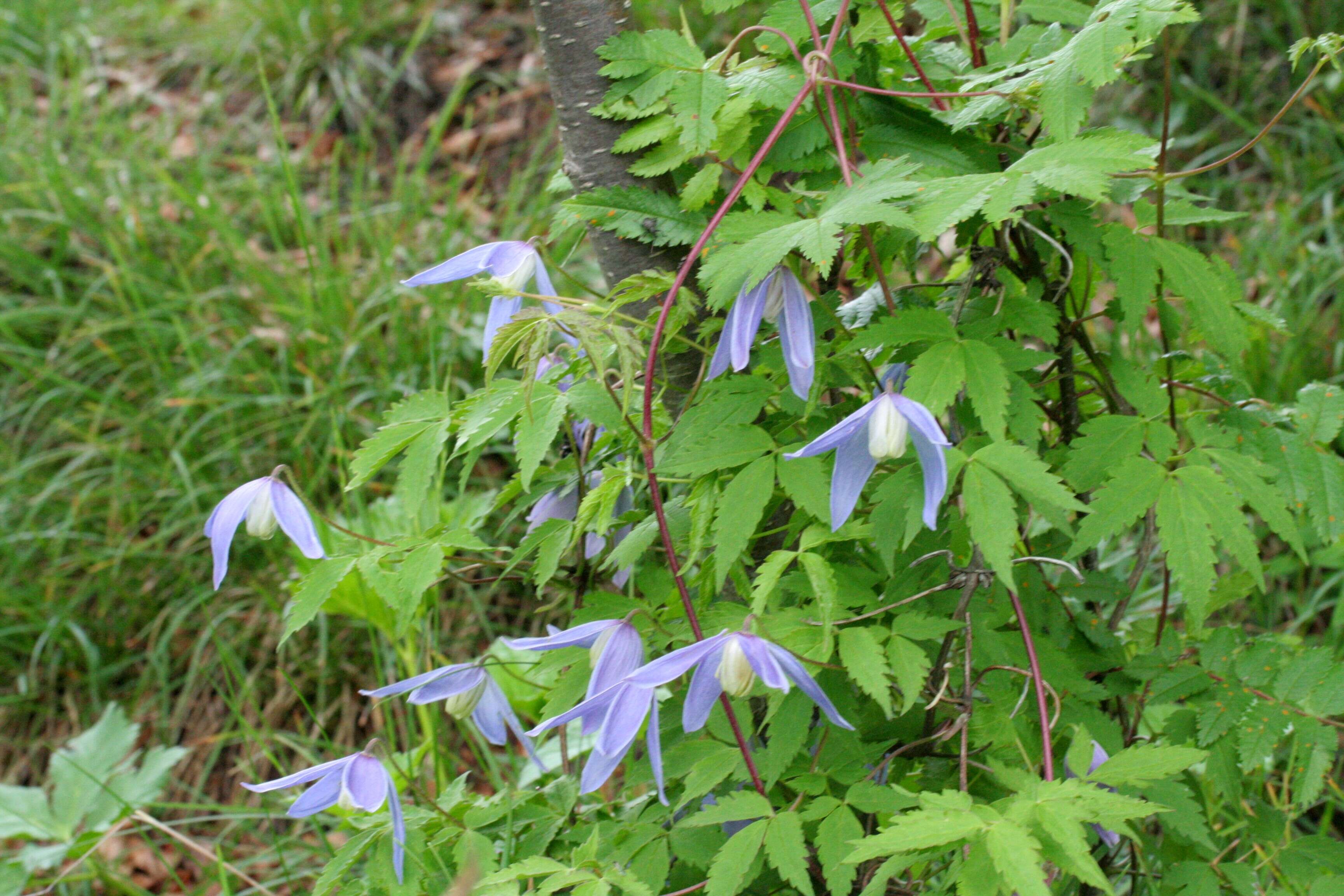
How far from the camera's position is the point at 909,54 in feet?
3.51

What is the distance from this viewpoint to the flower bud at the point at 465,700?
48.4 inches

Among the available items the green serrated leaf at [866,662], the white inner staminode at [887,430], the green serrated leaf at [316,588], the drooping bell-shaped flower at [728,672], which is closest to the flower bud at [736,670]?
the drooping bell-shaped flower at [728,672]

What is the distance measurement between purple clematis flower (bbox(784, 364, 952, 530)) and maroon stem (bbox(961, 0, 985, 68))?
1.70 ft

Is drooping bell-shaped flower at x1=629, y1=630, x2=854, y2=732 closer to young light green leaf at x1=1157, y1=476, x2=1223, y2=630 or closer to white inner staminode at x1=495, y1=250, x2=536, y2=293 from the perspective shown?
young light green leaf at x1=1157, y1=476, x2=1223, y2=630

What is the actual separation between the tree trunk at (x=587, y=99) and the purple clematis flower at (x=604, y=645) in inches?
18.1

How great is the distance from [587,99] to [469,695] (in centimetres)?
73

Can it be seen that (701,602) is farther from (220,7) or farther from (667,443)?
(220,7)

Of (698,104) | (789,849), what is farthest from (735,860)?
(698,104)

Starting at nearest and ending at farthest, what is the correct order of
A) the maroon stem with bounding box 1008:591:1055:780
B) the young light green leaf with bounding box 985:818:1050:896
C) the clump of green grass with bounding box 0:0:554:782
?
1. the young light green leaf with bounding box 985:818:1050:896
2. the maroon stem with bounding box 1008:591:1055:780
3. the clump of green grass with bounding box 0:0:554:782

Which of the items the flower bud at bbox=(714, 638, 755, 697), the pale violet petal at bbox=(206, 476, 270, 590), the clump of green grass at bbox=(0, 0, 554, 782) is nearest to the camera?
the flower bud at bbox=(714, 638, 755, 697)

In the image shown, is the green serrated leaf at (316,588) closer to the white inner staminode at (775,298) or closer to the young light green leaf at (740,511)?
the young light green leaf at (740,511)

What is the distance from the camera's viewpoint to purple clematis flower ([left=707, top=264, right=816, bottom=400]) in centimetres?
99

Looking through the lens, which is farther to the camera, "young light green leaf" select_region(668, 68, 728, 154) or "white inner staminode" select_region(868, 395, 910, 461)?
"young light green leaf" select_region(668, 68, 728, 154)

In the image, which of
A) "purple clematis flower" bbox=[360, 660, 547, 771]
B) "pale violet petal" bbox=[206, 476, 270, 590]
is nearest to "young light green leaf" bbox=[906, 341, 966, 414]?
"purple clematis flower" bbox=[360, 660, 547, 771]
